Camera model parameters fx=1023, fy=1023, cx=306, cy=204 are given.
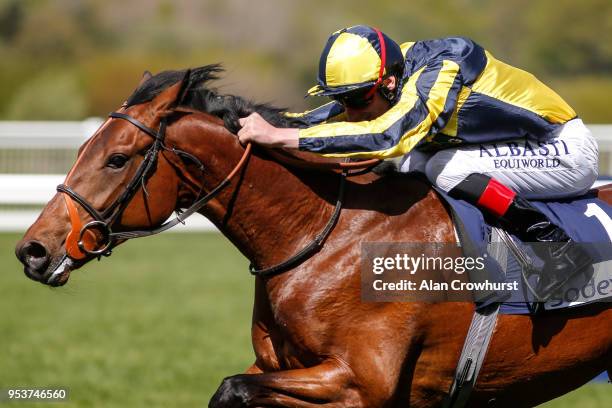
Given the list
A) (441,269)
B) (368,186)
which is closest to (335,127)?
(368,186)

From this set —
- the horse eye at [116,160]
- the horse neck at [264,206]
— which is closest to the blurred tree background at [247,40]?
the horse neck at [264,206]

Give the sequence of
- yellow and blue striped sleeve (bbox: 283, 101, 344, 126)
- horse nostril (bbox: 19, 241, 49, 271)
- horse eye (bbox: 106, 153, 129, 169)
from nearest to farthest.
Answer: horse nostril (bbox: 19, 241, 49, 271) → horse eye (bbox: 106, 153, 129, 169) → yellow and blue striped sleeve (bbox: 283, 101, 344, 126)

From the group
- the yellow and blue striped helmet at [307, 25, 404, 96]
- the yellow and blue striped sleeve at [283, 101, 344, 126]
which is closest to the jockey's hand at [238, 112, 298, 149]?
the yellow and blue striped helmet at [307, 25, 404, 96]

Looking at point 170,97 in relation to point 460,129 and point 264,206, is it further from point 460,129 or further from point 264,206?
point 460,129

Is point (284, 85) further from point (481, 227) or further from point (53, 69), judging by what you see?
point (481, 227)

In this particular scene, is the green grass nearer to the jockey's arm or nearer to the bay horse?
the bay horse

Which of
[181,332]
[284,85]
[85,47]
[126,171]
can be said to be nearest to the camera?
[126,171]

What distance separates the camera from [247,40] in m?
36.2

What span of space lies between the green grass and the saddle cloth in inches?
68.7

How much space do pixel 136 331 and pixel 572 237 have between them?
509cm

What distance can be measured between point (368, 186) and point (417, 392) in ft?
2.85

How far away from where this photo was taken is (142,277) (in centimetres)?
1132

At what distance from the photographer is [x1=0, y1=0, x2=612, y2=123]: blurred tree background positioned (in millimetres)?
26766

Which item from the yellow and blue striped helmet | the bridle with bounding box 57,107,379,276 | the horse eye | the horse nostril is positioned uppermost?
the yellow and blue striped helmet
